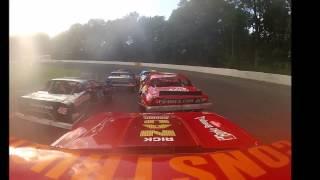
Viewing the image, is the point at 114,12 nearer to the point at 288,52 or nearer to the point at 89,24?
the point at 89,24

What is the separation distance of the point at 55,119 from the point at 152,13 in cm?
76

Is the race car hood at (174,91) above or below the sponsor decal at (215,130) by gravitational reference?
above

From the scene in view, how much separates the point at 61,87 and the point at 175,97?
0.62 m

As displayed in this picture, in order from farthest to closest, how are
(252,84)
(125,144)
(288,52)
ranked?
(252,84), (288,52), (125,144)

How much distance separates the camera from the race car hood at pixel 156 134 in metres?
1.93

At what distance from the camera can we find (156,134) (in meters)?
2.00

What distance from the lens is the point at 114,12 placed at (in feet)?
6.80

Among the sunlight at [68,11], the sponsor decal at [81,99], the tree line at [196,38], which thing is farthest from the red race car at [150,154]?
the sunlight at [68,11]

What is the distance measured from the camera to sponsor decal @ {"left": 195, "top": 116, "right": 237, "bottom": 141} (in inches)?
78.5

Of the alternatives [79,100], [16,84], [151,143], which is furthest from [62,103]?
[151,143]

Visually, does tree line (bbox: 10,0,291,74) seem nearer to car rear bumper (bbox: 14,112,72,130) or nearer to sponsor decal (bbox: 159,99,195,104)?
sponsor decal (bbox: 159,99,195,104)

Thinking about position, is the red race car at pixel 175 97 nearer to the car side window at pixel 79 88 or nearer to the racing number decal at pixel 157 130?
the racing number decal at pixel 157 130

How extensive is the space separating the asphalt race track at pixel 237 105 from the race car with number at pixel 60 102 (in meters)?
0.05

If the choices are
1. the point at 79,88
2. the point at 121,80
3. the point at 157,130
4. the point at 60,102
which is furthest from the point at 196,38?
the point at 60,102
